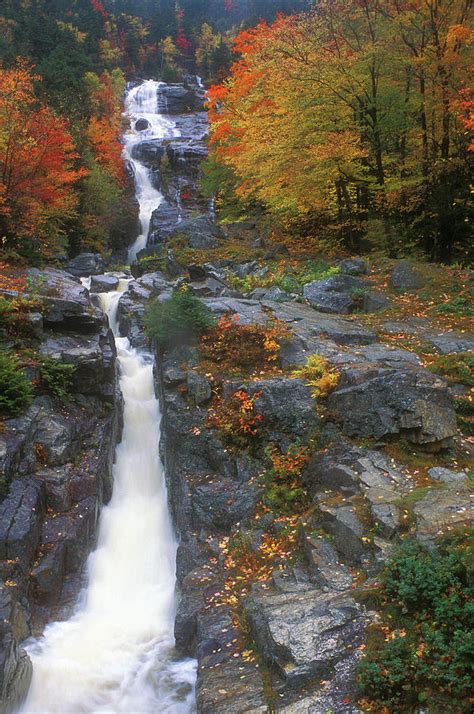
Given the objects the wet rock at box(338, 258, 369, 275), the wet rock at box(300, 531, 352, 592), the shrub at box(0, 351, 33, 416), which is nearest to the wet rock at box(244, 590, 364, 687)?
the wet rock at box(300, 531, 352, 592)

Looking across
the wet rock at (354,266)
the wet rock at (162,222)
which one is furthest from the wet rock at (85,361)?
the wet rock at (162,222)

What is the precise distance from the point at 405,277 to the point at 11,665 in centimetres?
1316

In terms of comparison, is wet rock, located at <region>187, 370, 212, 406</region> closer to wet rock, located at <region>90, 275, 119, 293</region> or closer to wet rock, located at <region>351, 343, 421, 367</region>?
wet rock, located at <region>351, 343, 421, 367</region>

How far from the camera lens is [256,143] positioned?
1731 centimetres

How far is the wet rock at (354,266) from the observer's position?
15.9 metres

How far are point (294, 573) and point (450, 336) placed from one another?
6.94m

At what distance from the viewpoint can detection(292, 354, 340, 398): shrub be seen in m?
9.72

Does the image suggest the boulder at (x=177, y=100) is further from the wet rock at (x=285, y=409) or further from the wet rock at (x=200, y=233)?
the wet rock at (x=285, y=409)

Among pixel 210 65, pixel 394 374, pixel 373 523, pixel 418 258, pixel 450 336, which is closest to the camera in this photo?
pixel 373 523

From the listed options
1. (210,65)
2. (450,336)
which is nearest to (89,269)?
(450,336)

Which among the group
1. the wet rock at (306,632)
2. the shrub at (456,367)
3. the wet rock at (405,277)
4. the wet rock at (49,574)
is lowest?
the wet rock at (49,574)

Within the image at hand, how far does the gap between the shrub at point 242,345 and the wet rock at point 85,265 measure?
45.7 feet

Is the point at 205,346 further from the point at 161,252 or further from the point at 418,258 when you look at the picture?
the point at 161,252

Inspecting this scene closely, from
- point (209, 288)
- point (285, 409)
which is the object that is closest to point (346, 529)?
point (285, 409)
